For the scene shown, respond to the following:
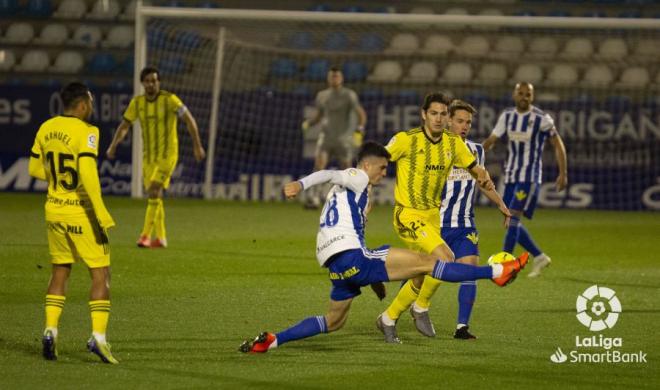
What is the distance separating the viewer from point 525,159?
12.4m

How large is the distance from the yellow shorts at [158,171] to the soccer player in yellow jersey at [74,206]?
6.48m

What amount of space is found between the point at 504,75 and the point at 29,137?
873 cm

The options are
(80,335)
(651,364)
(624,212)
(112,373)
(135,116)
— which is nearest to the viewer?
(112,373)

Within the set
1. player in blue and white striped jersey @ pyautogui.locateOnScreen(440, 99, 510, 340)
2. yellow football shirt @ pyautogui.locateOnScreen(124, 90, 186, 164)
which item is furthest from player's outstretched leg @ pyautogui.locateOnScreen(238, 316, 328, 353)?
yellow football shirt @ pyautogui.locateOnScreen(124, 90, 186, 164)

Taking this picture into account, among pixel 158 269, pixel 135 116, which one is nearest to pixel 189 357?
pixel 158 269

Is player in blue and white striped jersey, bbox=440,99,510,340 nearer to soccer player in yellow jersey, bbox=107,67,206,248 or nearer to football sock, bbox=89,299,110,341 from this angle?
football sock, bbox=89,299,110,341

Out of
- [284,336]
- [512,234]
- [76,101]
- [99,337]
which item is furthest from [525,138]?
[99,337]

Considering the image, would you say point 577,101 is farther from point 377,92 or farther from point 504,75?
point 377,92

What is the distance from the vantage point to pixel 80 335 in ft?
26.9

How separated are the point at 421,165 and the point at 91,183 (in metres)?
2.46

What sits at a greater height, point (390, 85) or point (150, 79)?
point (390, 85)

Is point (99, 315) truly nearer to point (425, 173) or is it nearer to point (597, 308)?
point (425, 173)

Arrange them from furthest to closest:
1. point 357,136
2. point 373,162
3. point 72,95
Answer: point 357,136, point 373,162, point 72,95

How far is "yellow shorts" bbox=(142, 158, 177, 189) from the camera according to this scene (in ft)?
45.9
